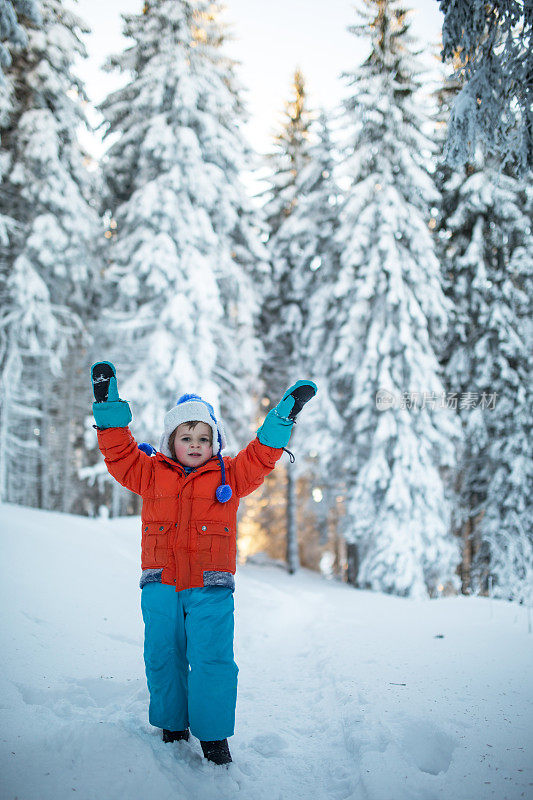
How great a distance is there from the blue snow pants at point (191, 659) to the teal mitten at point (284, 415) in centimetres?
91

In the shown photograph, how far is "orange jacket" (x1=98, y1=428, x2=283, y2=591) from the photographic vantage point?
2914mm

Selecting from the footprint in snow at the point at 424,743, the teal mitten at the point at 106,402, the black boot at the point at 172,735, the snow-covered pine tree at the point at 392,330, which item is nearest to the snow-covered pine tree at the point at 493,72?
the teal mitten at the point at 106,402

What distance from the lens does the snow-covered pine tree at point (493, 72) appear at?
4.50m

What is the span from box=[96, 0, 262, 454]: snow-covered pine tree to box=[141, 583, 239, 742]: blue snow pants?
306 inches

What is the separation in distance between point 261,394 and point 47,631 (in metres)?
11.6

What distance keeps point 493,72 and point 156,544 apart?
500cm

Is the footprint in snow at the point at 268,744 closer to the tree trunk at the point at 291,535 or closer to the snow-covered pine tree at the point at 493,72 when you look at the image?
the snow-covered pine tree at the point at 493,72

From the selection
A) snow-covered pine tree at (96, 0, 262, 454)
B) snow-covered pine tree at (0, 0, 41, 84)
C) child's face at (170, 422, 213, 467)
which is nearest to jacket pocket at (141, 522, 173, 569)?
child's face at (170, 422, 213, 467)

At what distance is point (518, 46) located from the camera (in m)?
4.58

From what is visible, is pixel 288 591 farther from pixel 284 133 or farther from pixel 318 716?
pixel 284 133

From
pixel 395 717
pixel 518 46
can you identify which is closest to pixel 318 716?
pixel 395 717

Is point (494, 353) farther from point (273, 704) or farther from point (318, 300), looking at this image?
point (273, 704)

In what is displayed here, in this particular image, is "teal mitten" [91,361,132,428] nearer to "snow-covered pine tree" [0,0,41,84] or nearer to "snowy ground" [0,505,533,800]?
"snowy ground" [0,505,533,800]

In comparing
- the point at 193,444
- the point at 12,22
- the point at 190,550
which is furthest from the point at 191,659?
the point at 12,22
